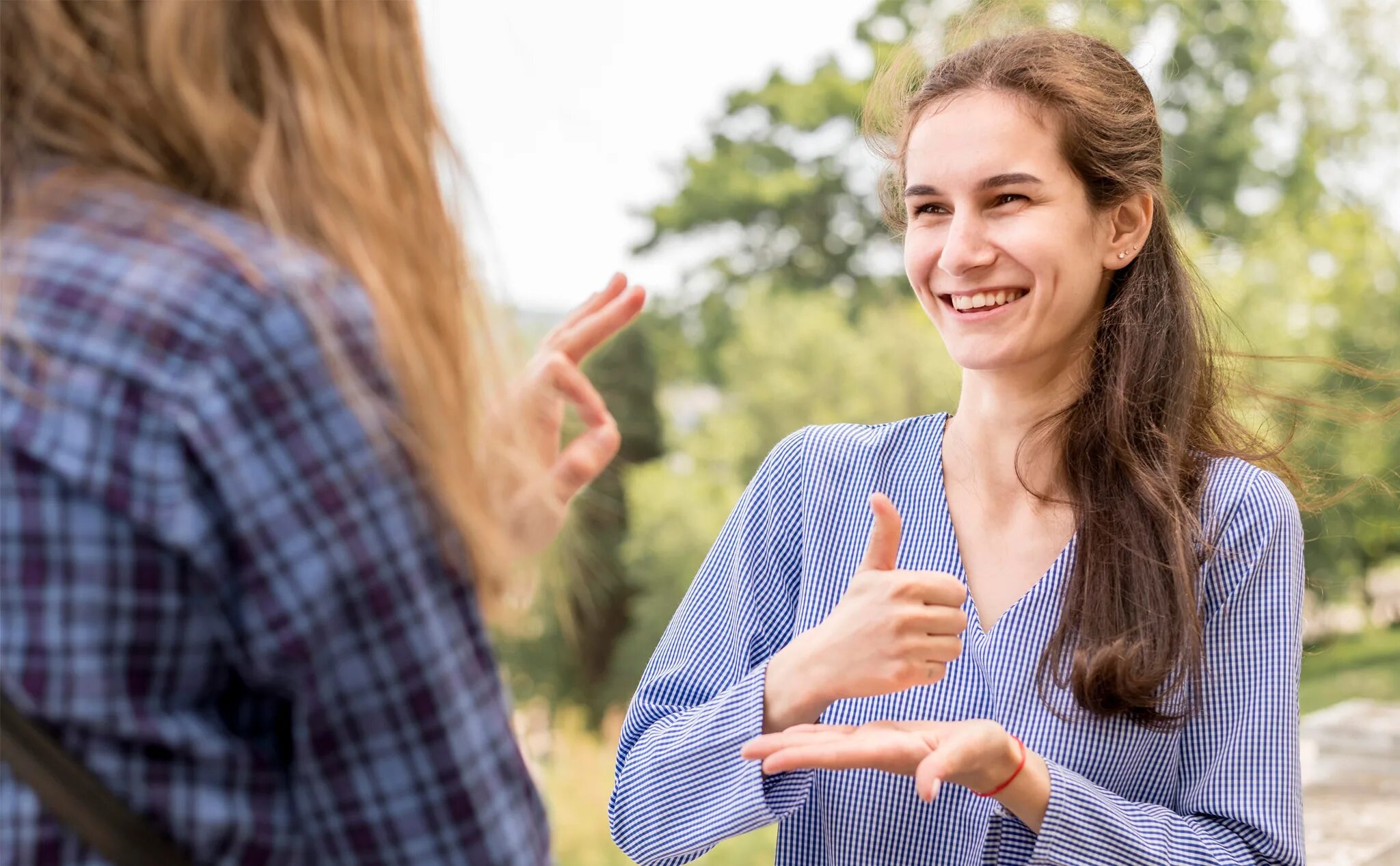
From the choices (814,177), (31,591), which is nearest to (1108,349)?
(31,591)

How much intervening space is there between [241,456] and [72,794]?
205 millimetres

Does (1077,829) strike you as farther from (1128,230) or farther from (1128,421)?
(1128,230)

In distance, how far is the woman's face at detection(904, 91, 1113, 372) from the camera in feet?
5.22

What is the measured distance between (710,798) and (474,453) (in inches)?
29.0

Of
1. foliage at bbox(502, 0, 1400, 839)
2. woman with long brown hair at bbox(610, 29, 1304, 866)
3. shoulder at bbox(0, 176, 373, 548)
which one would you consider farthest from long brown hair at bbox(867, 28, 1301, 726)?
foliage at bbox(502, 0, 1400, 839)

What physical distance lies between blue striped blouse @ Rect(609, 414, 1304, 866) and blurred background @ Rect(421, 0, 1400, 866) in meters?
0.45

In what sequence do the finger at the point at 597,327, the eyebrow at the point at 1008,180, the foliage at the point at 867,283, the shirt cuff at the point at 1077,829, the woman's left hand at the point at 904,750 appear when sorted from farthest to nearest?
the foliage at the point at 867,283, the eyebrow at the point at 1008,180, the shirt cuff at the point at 1077,829, the woman's left hand at the point at 904,750, the finger at the point at 597,327

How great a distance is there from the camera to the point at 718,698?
1.49m

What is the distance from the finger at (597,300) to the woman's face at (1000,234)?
0.58m

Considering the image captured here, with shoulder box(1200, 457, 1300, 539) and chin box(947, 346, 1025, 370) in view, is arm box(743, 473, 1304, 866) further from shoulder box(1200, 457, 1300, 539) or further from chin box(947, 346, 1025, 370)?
chin box(947, 346, 1025, 370)

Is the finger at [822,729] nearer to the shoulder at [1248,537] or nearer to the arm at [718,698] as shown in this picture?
the arm at [718,698]

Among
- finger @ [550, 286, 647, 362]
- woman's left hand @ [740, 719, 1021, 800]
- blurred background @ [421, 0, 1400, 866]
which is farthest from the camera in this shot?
blurred background @ [421, 0, 1400, 866]

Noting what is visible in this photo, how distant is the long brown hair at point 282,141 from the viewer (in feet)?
2.62

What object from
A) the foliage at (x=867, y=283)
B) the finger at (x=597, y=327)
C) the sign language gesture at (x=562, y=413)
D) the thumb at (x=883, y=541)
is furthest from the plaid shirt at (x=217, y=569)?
the foliage at (x=867, y=283)
